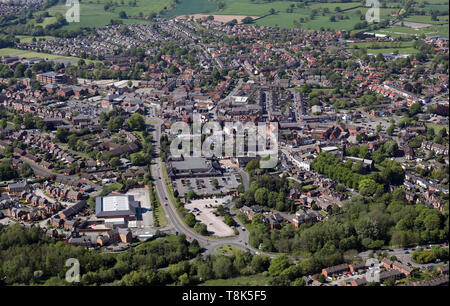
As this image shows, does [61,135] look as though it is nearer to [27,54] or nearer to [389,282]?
[389,282]

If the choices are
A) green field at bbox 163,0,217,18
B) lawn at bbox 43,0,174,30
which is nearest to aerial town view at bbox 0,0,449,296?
lawn at bbox 43,0,174,30

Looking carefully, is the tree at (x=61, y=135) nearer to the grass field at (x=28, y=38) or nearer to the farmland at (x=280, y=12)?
the grass field at (x=28, y=38)

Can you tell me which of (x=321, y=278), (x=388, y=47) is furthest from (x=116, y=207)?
(x=388, y=47)

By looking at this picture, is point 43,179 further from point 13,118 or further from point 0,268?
point 13,118

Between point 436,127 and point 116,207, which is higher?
point 436,127

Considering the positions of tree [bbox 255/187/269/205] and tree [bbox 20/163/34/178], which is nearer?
tree [bbox 255/187/269/205]

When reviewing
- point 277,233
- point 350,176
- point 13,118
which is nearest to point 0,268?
Result: point 277,233

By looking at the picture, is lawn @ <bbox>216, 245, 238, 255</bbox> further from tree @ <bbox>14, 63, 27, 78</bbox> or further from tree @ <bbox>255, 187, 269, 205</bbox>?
tree @ <bbox>14, 63, 27, 78</bbox>

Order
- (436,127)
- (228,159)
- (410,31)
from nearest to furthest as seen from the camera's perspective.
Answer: (228,159), (436,127), (410,31)

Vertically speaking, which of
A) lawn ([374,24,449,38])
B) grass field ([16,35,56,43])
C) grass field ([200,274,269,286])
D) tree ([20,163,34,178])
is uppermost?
grass field ([16,35,56,43])
